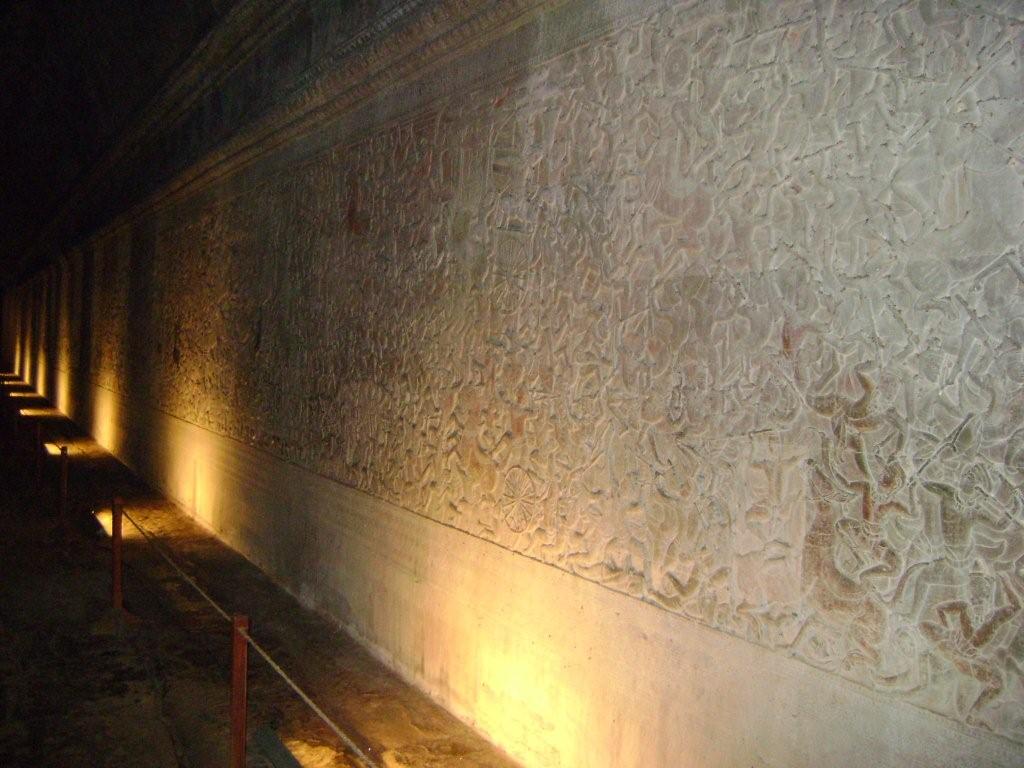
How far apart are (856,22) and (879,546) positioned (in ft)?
4.58

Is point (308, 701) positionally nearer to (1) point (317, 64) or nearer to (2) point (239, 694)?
(2) point (239, 694)

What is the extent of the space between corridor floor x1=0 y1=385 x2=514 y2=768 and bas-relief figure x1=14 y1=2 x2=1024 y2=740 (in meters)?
1.04

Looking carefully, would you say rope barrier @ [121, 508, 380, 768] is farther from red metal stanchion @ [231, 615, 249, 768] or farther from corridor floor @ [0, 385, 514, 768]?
corridor floor @ [0, 385, 514, 768]

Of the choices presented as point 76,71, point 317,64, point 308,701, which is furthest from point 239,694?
point 76,71

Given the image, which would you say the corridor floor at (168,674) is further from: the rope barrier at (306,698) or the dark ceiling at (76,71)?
the dark ceiling at (76,71)

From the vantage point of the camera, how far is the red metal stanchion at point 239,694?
3.12 m

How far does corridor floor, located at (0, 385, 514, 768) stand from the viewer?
12.5 feet

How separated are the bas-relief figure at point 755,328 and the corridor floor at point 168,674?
104 cm

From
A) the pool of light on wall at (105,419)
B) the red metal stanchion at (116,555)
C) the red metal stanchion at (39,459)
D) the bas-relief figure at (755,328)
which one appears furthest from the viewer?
the pool of light on wall at (105,419)

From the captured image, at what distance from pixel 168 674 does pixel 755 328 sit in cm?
370

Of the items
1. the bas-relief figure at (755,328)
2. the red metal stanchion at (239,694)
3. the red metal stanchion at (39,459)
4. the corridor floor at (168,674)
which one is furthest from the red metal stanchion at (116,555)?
the red metal stanchion at (39,459)

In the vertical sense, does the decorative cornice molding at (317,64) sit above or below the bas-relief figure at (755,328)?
above

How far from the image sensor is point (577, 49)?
3350 millimetres

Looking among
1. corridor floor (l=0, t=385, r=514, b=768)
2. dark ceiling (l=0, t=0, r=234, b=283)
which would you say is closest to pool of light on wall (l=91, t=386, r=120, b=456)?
dark ceiling (l=0, t=0, r=234, b=283)
